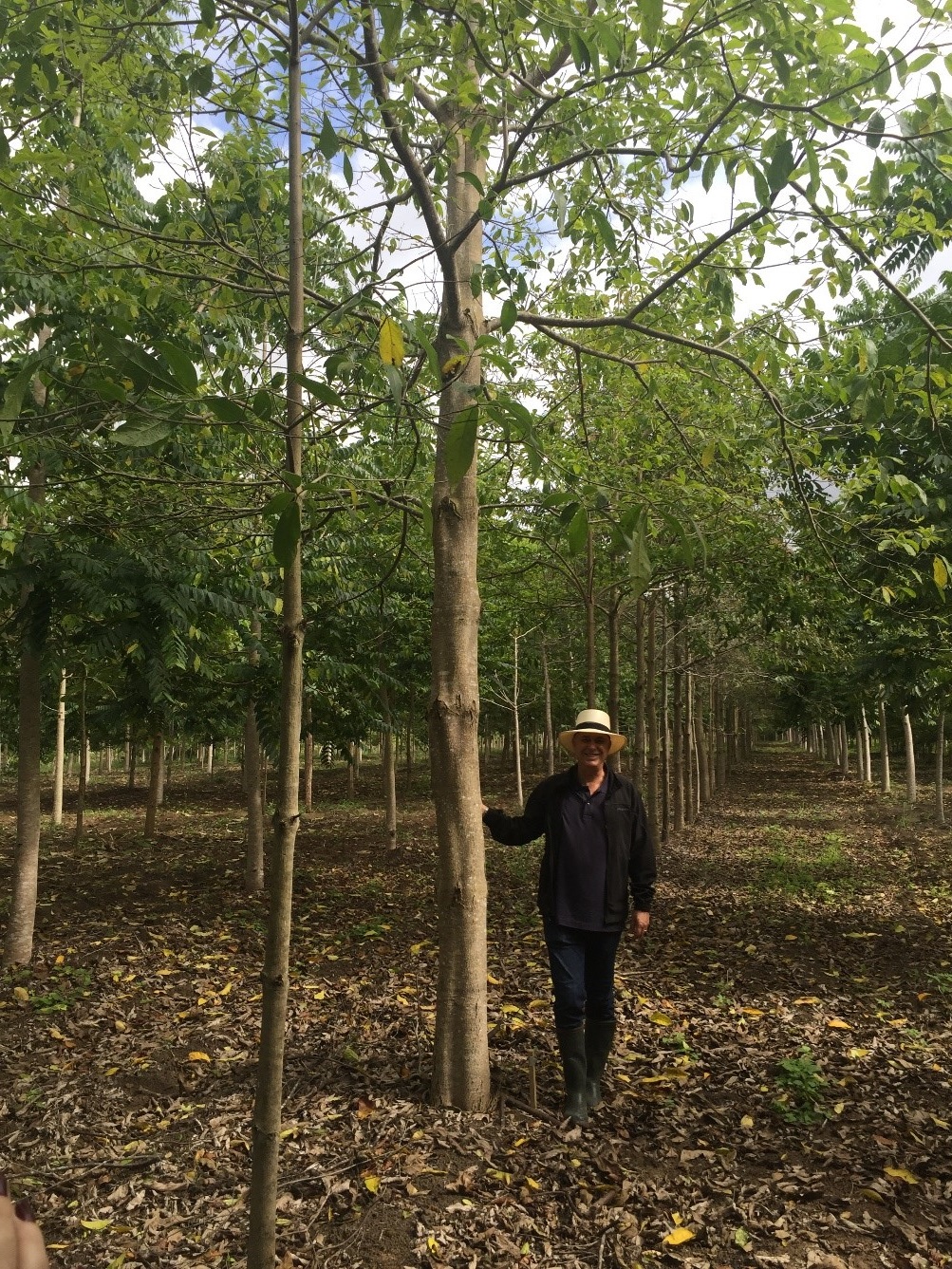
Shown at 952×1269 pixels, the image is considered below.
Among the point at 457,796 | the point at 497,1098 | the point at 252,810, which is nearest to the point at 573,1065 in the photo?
the point at 497,1098

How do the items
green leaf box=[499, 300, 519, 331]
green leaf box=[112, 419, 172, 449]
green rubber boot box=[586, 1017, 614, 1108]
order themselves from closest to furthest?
green leaf box=[112, 419, 172, 449]
green leaf box=[499, 300, 519, 331]
green rubber boot box=[586, 1017, 614, 1108]

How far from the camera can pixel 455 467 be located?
62.8 inches

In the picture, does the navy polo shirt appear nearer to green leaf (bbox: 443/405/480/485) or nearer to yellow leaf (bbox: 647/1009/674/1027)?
yellow leaf (bbox: 647/1009/674/1027)

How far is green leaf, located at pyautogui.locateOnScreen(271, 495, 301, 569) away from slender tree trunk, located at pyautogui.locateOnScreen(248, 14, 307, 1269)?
0.59 metres

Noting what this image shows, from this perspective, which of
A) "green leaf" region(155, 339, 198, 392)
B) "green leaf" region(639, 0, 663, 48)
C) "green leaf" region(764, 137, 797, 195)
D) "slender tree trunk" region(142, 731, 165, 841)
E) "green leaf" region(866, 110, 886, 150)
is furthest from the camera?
"slender tree trunk" region(142, 731, 165, 841)

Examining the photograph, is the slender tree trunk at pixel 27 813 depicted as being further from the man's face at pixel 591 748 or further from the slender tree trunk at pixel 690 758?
the slender tree trunk at pixel 690 758

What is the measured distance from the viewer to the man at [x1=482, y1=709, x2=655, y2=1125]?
3.97 meters

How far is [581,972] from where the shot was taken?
13.3 feet

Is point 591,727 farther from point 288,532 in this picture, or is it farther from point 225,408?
point 225,408

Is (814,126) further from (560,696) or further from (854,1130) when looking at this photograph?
(560,696)

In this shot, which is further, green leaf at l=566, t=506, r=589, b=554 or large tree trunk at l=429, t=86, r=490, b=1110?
large tree trunk at l=429, t=86, r=490, b=1110

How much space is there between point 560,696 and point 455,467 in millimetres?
23744

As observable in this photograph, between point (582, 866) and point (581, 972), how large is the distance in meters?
0.51

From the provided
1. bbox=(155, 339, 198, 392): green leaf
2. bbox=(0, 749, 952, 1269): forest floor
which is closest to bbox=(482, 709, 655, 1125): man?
bbox=(0, 749, 952, 1269): forest floor
